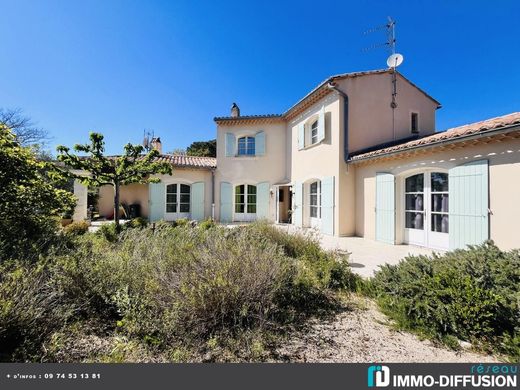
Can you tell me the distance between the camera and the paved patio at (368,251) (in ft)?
17.0

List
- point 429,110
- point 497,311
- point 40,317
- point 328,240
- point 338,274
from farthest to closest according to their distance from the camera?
point 429,110 < point 328,240 < point 338,274 < point 497,311 < point 40,317

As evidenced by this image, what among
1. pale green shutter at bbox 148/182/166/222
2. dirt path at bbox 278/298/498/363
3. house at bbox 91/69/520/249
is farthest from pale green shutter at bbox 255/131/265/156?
dirt path at bbox 278/298/498/363

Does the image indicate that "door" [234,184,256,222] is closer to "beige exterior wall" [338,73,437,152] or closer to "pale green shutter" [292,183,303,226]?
"pale green shutter" [292,183,303,226]

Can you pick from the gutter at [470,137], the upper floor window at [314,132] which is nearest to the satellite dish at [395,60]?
the upper floor window at [314,132]

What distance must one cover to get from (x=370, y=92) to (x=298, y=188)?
5074 millimetres

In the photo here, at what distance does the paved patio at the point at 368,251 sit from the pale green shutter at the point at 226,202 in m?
6.13

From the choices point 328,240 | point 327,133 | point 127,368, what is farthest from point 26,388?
point 327,133

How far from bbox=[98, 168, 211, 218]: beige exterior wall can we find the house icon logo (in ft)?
38.1

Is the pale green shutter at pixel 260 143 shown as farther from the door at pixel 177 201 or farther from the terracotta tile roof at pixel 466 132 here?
the terracotta tile roof at pixel 466 132

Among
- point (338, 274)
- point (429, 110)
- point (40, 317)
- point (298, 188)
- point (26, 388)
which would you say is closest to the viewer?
point (26, 388)

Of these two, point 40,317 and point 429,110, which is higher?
point 429,110

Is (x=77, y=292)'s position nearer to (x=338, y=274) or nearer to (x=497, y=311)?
(x=338, y=274)

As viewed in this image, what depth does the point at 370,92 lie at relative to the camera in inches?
357

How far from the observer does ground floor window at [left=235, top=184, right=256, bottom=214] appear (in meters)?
13.1
